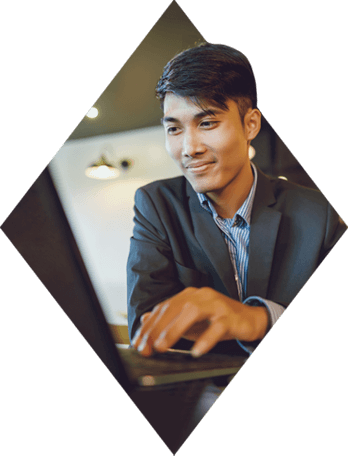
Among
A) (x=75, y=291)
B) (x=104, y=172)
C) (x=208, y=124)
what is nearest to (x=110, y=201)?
(x=104, y=172)

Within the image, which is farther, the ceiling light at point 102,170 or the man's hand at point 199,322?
the ceiling light at point 102,170

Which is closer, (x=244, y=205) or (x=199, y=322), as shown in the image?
(x=199, y=322)

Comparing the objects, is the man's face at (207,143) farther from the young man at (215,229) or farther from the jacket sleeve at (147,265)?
the jacket sleeve at (147,265)

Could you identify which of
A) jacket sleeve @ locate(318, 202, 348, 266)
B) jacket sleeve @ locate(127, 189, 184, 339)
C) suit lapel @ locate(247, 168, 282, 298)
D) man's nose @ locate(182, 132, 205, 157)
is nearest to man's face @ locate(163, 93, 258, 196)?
man's nose @ locate(182, 132, 205, 157)

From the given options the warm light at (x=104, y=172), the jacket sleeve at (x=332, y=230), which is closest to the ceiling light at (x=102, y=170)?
the warm light at (x=104, y=172)

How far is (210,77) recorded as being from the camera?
1402mm

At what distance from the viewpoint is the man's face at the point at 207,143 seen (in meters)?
1.40

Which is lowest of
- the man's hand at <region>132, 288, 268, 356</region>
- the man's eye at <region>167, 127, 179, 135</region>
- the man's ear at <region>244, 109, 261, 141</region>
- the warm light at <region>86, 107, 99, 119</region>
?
the man's hand at <region>132, 288, 268, 356</region>

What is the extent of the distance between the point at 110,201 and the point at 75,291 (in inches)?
17.6

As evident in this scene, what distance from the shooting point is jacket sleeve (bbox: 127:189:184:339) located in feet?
4.59

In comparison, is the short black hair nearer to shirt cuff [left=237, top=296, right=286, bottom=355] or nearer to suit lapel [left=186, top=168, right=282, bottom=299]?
suit lapel [left=186, top=168, right=282, bottom=299]

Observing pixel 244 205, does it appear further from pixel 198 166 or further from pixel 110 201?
pixel 110 201

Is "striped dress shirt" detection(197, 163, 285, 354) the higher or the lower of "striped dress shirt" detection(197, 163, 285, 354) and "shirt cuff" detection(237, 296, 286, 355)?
the higher

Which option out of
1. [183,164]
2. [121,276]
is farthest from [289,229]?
[121,276]
